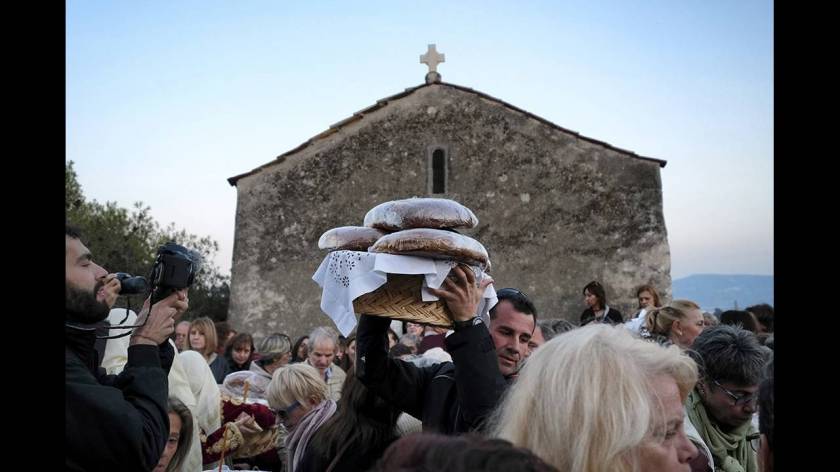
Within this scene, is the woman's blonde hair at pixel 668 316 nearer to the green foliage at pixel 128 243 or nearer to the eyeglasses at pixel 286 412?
the eyeglasses at pixel 286 412

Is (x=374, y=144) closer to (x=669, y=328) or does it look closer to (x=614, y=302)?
(x=614, y=302)

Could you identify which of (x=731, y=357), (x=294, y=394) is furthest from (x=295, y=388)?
(x=731, y=357)

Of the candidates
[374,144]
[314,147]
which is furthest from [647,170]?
[314,147]

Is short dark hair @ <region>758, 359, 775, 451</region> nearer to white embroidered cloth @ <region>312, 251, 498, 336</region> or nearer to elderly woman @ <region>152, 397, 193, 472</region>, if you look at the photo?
white embroidered cloth @ <region>312, 251, 498, 336</region>

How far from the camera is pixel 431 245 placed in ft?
9.73

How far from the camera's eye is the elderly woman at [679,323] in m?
5.64

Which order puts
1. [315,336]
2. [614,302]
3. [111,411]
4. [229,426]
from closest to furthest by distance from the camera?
[111,411] < [229,426] < [315,336] < [614,302]

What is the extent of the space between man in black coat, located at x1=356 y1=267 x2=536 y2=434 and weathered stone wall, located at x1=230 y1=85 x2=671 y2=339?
13.2m

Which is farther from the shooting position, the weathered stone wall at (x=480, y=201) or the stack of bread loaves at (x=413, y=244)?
the weathered stone wall at (x=480, y=201)

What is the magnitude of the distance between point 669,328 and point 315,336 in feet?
11.4

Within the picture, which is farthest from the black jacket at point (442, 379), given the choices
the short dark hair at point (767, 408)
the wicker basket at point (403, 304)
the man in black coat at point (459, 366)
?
the short dark hair at point (767, 408)

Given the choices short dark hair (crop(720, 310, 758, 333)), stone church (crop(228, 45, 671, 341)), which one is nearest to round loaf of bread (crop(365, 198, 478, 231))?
short dark hair (crop(720, 310, 758, 333))

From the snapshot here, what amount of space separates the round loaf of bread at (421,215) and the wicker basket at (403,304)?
26cm
